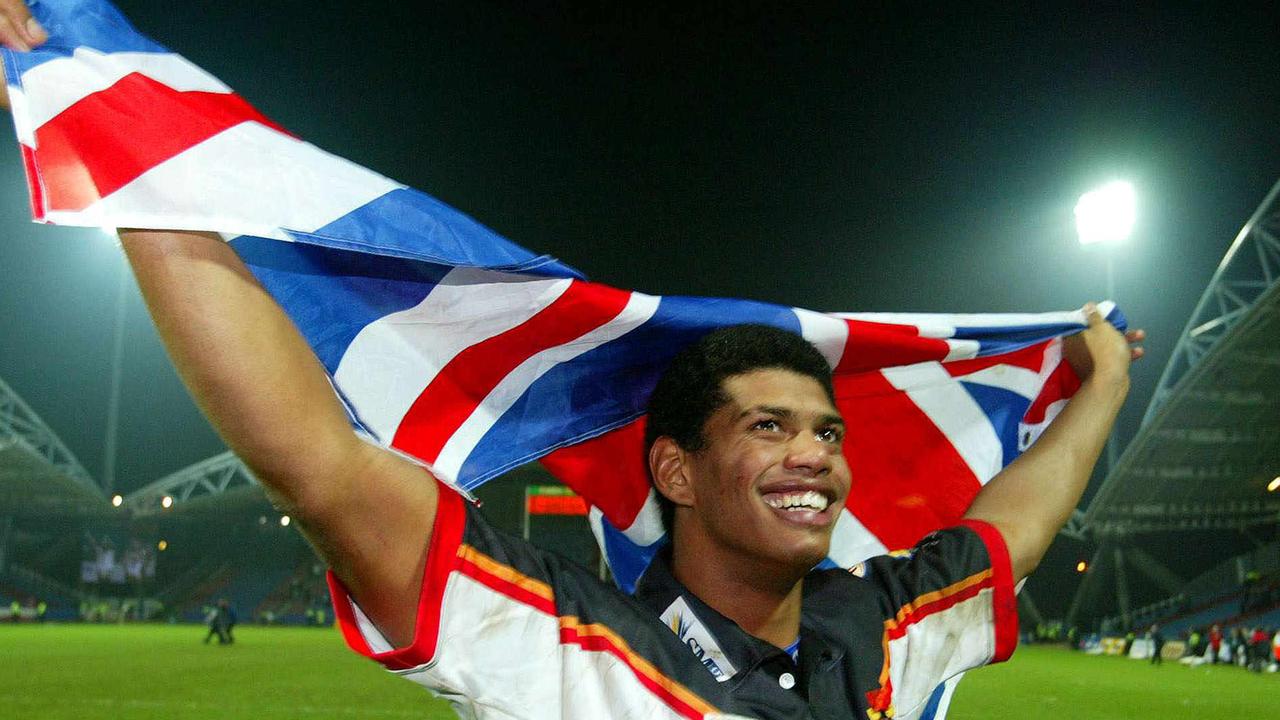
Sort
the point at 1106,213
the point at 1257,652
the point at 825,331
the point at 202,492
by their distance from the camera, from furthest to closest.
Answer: the point at 202,492 < the point at 1106,213 < the point at 1257,652 < the point at 825,331

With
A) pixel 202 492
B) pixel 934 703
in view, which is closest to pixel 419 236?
pixel 934 703

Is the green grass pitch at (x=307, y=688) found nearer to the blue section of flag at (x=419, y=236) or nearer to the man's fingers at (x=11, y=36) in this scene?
the blue section of flag at (x=419, y=236)

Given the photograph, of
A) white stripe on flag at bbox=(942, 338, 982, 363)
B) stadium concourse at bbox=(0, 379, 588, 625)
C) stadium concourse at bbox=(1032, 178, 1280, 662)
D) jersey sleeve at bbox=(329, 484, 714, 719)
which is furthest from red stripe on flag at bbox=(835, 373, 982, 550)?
stadium concourse at bbox=(0, 379, 588, 625)

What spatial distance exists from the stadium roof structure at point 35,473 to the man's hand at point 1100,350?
35.2m

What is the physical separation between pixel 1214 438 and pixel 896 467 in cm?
3139

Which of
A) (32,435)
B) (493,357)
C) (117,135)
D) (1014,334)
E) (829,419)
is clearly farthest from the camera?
(32,435)

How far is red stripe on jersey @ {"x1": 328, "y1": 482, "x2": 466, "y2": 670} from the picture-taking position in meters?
1.66

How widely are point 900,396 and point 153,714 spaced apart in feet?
32.0

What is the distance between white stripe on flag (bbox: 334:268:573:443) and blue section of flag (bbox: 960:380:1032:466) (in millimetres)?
1833

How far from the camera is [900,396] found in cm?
348

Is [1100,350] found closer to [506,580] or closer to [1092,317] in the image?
[1092,317]

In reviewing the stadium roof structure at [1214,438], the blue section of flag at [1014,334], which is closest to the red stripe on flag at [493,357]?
the blue section of flag at [1014,334]

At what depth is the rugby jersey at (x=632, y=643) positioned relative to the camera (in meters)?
1.72

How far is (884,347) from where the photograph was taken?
318 centimetres
